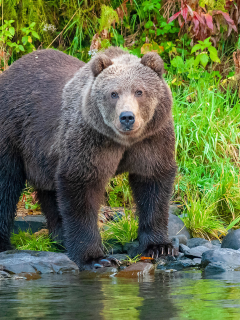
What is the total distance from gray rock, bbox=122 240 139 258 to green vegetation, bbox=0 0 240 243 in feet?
0.30

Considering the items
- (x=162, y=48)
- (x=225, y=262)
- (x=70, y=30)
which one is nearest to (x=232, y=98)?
(x=162, y=48)

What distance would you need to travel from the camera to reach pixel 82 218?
17.3 feet

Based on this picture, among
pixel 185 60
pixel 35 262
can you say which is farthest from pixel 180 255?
pixel 185 60

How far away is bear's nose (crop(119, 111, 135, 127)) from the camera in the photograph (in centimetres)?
456

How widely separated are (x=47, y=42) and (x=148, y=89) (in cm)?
495

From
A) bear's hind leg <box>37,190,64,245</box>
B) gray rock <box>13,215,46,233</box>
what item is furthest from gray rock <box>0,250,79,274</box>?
gray rock <box>13,215,46,233</box>

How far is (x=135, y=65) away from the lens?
502 cm

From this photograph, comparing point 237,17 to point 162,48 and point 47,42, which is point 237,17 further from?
point 47,42

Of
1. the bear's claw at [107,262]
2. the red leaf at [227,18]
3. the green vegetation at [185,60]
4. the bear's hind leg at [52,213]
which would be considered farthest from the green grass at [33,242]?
the red leaf at [227,18]

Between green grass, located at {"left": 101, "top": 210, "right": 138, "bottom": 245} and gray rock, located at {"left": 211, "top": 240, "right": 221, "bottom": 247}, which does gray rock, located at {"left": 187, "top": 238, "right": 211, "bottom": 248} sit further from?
green grass, located at {"left": 101, "top": 210, "right": 138, "bottom": 245}

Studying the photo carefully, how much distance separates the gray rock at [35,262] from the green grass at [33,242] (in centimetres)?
66

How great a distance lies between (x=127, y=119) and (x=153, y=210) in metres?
1.36

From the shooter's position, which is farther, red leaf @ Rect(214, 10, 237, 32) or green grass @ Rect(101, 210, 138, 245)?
red leaf @ Rect(214, 10, 237, 32)

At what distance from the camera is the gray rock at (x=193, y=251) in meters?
5.37
